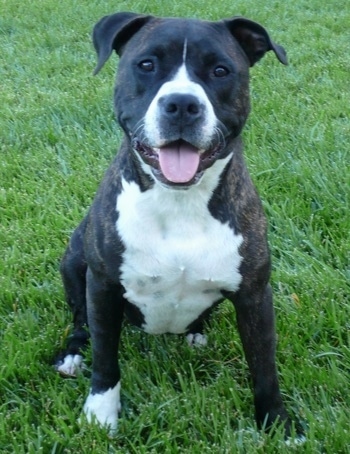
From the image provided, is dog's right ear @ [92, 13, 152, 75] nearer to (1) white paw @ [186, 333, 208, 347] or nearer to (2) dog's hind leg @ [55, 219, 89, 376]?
(2) dog's hind leg @ [55, 219, 89, 376]

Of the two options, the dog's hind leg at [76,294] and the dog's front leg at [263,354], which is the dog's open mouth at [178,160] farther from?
the dog's hind leg at [76,294]

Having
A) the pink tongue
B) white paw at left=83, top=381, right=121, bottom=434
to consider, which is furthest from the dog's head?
white paw at left=83, top=381, right=121, bottom=434

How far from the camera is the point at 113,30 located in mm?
2396

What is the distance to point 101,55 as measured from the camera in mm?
2406

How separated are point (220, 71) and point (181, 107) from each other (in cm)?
25

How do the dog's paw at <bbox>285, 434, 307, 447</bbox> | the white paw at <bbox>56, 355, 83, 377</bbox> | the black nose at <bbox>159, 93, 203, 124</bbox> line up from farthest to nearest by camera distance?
1. the white paw at <bbox>56, 355, 83, 377</bbox>
2. the dog's paw at <bbox>285, 434, 307, 447</bbox>
3. the black nose at <bbox>159, 93, 203, 124</bbox>

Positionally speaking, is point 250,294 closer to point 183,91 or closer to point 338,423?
Answer: point 338,423

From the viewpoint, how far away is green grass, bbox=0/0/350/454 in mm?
2424

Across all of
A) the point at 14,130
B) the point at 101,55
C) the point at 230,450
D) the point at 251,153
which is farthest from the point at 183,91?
the point at 14,130

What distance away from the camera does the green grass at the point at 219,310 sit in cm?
242

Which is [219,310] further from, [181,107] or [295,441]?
[181,107]

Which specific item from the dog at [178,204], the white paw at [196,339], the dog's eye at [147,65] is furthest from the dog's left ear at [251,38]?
the white paw at [196,339]

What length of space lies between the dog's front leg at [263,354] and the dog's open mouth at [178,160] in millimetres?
488

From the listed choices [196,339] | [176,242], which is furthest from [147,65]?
[196,339]
